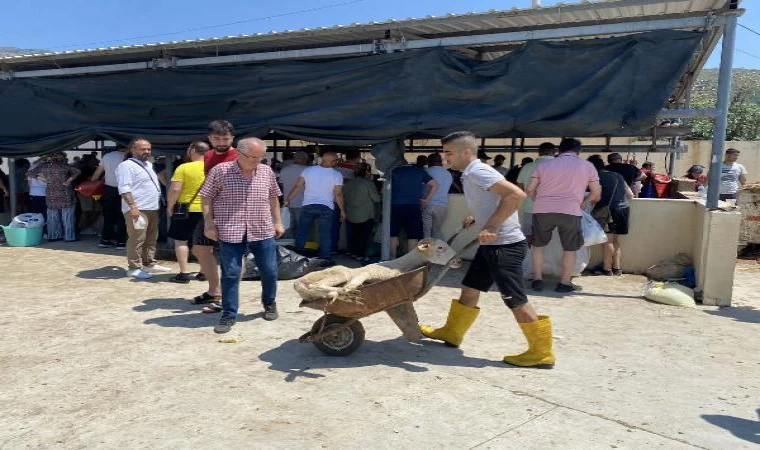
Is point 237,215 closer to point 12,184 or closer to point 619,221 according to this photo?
point 619,221

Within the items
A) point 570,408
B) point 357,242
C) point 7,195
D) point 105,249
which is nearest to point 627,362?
point 570,408

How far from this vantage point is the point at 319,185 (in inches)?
313

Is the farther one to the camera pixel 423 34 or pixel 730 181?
pixel 730 181

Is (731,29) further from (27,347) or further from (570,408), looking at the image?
(27,347)

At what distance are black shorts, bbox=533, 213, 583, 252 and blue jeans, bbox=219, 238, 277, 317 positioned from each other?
319 centimetres

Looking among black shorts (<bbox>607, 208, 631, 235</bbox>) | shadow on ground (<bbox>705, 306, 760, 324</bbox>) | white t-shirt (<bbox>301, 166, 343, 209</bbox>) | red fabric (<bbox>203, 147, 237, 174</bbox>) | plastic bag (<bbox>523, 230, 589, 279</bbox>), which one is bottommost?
shadow on ground (<bbox>705, 306, 760, 324</bbox>)

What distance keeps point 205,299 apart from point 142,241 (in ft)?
6.07

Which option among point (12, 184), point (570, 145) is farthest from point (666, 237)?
point (12, 184)

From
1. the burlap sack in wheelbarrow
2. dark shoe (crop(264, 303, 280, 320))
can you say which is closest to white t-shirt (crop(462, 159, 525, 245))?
the burlap sack in wheelbarrow

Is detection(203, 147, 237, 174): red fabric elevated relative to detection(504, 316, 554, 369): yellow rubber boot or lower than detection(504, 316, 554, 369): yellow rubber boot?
elevated

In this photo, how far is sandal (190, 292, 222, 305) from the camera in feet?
19.8

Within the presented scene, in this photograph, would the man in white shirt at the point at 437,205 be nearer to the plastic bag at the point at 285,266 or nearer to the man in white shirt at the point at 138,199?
the plastic bag at the point at 285,266

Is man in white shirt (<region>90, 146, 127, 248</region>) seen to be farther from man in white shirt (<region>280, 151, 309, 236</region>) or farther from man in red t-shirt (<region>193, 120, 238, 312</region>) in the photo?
man in red t-shirt (<region>193, 120, 238, 312</region>)

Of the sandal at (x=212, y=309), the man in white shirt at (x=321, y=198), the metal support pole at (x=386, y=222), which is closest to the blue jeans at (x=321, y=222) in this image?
the man in white shirt at (x=321, y=198)
